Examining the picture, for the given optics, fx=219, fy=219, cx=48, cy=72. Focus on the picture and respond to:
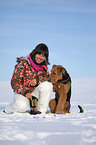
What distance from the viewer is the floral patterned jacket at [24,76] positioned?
4656mm

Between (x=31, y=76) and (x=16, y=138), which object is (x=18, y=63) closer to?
(x=31, y=76)

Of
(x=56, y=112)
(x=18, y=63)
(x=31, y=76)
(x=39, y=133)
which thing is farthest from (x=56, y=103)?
(x=39, y=133)

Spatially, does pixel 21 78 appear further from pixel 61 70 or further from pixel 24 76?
pixel 61 70

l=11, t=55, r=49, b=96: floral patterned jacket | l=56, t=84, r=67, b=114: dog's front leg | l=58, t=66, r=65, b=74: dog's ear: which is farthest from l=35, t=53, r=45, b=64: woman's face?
l=56, t=84, r=67, b=114: dog's front leg

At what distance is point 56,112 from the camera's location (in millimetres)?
4477

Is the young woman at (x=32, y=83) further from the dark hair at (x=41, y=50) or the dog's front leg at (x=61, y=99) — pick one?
the dog's front leg at (x=61, y=99)

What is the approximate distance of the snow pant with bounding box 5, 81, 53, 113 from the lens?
184 inches

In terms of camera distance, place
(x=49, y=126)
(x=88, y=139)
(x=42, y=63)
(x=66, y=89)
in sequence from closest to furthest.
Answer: (x=88, y=139)
(x=49, y=126)
(x=66, y=89)
(x=42, y=63)

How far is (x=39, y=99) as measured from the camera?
474 cm

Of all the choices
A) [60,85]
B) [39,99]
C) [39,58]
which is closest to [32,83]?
[39,99]

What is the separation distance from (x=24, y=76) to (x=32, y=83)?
0.23 meters

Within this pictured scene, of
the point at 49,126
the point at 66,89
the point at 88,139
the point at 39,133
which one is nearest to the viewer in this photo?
the point at 88,139

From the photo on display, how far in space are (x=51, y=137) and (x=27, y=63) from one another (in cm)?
243

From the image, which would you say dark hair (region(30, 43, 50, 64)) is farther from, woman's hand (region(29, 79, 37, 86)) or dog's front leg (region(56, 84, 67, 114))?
dog's front leg (region(56, 84, 67, 114))
